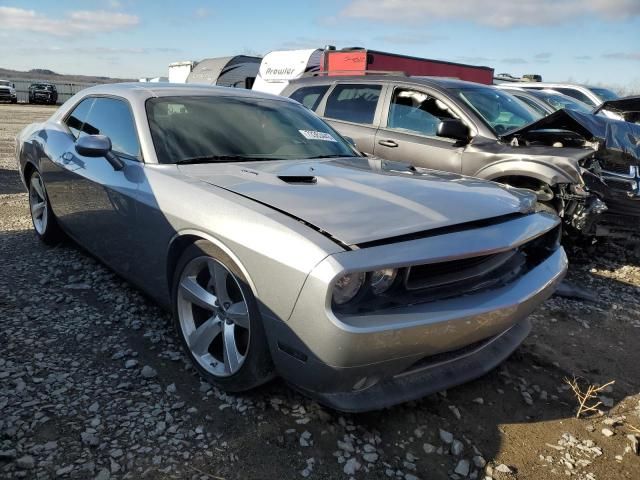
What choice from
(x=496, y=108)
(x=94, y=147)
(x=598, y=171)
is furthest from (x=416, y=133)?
(x=94, y=147)

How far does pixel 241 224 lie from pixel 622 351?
260 centimetres

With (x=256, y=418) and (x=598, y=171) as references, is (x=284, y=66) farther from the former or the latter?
(x=256, y=418)

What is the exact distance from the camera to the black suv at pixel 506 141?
176 inches

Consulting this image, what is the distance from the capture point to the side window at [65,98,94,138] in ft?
13.9

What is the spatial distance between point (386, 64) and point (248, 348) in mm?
9879

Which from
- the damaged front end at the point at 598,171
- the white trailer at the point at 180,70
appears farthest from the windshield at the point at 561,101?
the white trailer at the point at 180,70

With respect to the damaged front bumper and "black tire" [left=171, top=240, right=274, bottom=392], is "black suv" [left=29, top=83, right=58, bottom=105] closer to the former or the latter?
the damaged front bumper

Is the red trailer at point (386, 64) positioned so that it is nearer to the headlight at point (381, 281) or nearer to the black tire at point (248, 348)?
the black tire at point (248, 348)

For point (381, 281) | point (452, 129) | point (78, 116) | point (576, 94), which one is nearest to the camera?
point (381, 281)

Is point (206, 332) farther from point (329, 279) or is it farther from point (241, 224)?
point (329, 279)

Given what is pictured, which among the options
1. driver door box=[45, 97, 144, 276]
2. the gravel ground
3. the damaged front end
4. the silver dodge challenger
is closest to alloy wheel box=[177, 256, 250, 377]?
the silver dodge challenger

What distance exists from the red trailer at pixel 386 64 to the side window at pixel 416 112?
157 inches

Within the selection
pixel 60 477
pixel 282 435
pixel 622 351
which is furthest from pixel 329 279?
pixel 622 351

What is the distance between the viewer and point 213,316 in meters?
2.70
